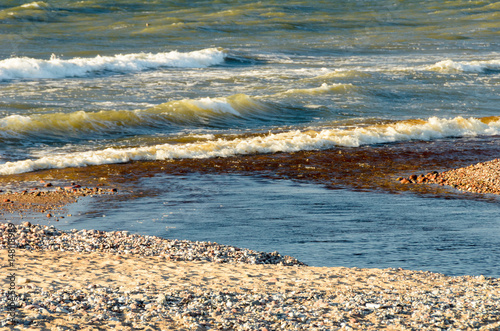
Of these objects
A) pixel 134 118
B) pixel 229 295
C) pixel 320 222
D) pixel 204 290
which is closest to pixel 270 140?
pixel 134 118

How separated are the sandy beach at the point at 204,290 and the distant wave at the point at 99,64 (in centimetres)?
2047

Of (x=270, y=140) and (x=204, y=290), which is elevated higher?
(x=204, y=290)

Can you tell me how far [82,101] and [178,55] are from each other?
1340 centimetres

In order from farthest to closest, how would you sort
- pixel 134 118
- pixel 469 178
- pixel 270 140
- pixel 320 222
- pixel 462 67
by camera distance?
pixel 462 67
pixel 134 118
pixel 270 140
pixel 469 178
pixel 320 222

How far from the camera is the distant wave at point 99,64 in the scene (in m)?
27.0

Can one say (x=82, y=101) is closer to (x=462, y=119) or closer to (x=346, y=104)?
(x=346, y=104)

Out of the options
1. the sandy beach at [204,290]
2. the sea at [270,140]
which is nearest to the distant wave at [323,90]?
the sea at [270,140]

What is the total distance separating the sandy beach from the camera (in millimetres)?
5285

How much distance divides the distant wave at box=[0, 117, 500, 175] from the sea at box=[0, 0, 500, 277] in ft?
0.17

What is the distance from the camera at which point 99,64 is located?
99.3ft

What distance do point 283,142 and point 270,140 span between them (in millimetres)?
420

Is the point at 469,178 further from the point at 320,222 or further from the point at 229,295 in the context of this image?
the point at 229,295

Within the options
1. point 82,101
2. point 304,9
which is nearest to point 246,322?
point 82,101

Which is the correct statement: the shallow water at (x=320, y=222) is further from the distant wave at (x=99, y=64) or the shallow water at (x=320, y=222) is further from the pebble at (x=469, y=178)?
the distant wave at (x=99, y=64)
